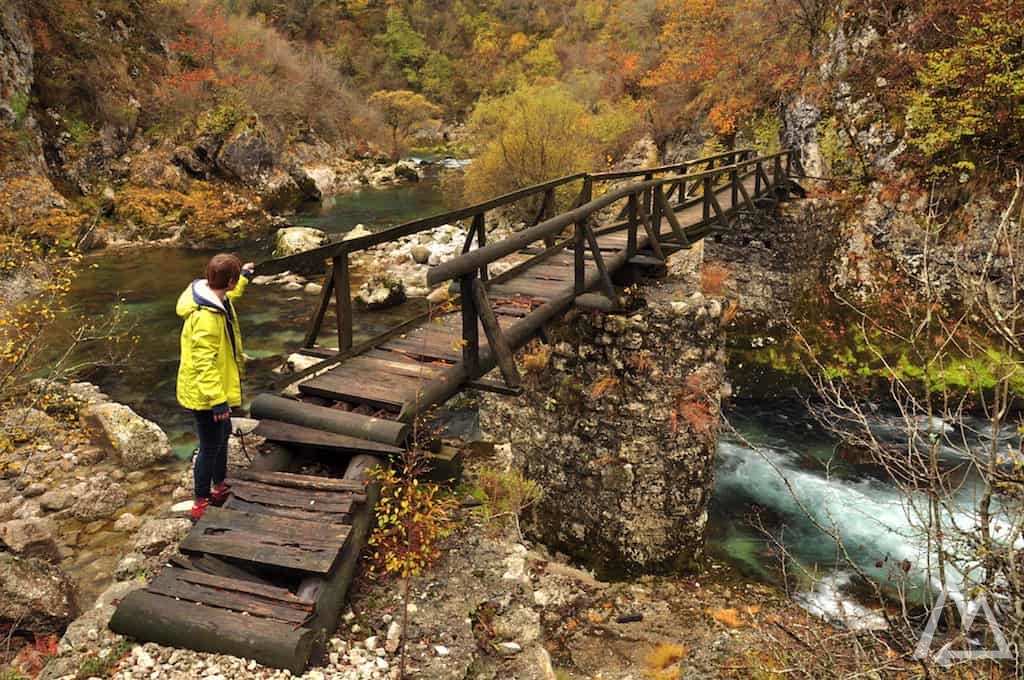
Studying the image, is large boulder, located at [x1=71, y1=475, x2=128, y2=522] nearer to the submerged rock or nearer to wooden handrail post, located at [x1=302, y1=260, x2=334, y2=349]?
wooden handrail post, located at [x1=302, y1=260, x2=334, y2=349]

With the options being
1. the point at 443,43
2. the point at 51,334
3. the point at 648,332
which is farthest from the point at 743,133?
the point at 443,43

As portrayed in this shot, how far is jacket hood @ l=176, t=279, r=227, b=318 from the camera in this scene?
4008mm

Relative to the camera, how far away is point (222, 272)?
13.3 ft

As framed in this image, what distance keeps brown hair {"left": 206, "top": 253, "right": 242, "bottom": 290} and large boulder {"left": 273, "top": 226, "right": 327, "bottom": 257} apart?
54.7 ft

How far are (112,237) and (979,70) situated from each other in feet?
83.3

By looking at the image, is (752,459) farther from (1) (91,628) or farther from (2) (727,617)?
(1) (91,628)

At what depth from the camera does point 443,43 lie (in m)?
72.4

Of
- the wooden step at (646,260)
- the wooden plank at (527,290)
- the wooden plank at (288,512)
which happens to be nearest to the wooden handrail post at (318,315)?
the wooden plank at (288,512)

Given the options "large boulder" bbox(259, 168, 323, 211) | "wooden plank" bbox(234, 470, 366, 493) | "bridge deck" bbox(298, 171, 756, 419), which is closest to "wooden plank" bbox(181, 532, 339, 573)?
"wooden plank" bbox(234, 470, 366, 493)

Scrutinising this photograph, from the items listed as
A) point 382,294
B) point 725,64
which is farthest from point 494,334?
point 725,64

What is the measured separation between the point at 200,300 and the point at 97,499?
5.66m

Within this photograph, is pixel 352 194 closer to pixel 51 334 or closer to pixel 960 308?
pixel 51 334

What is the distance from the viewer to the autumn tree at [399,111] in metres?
47.2

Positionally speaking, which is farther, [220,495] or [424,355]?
[424,355]
